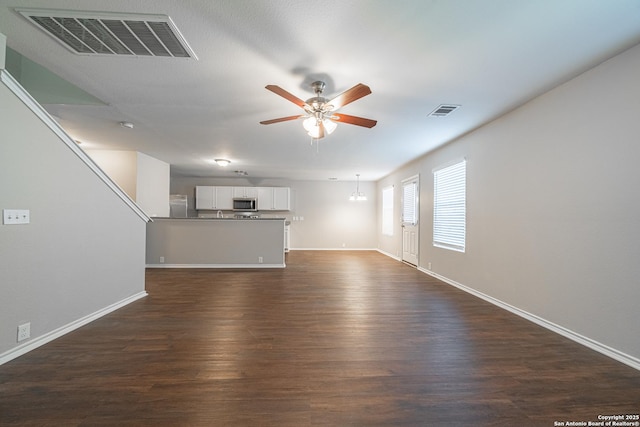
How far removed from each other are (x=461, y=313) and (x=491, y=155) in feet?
7.15

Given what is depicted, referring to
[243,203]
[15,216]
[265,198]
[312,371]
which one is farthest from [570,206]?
[243,203]

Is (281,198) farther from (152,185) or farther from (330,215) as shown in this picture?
(152,185)

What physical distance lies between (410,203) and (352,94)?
4396 mm

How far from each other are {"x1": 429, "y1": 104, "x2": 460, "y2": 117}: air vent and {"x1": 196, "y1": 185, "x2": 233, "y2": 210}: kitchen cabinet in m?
6.47

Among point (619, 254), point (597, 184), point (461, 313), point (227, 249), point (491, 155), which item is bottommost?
point (461, 313)

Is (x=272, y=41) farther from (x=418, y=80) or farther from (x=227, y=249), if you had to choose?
(x=227, y=249)

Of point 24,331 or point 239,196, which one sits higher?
point 239,196

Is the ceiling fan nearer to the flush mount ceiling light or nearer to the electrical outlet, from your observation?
the electrical outlet

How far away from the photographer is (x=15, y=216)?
1.92 m

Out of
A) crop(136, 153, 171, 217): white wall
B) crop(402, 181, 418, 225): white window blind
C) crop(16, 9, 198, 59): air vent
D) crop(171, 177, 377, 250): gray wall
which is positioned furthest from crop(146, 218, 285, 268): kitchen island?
crop(16, 9, 198, 59): air vent

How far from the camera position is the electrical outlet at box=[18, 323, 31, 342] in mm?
1967

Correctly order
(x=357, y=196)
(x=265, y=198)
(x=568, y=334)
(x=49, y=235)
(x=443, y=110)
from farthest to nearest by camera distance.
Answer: (x=357, y=196) → (x=265, y=198) → (x=443, y=110) → (x=568, y=334) → (x=49, y=235)

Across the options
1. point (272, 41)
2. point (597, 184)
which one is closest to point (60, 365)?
point (272, 41)

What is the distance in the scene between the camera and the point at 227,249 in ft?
18.3
